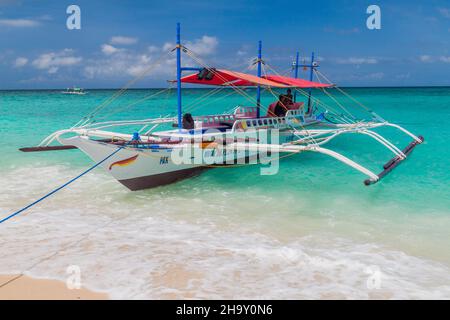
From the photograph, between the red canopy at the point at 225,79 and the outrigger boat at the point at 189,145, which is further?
the red canopy at the point at 225,79

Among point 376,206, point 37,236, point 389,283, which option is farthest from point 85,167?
point 389,283

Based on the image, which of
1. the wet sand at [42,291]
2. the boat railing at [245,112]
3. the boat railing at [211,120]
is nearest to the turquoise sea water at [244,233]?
the wet sand at [42,291]

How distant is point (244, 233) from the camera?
655 cm

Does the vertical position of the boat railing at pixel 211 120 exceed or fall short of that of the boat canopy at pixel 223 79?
it falls short

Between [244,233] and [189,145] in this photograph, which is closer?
[244,233]

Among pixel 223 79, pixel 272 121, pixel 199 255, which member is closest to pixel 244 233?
Result: pixel 199 255

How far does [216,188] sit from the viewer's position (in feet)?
30.9

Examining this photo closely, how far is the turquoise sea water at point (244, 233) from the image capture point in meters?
4.87

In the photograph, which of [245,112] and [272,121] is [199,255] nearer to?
[272,121]

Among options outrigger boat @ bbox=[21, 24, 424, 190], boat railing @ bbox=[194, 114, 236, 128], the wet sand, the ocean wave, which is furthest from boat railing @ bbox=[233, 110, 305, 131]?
the wet sand

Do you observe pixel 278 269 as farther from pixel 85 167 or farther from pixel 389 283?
pixel 85 167

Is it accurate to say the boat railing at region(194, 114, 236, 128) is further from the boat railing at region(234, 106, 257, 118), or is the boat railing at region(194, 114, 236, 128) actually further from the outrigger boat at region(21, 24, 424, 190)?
the boat railing at region(234, 106, 257, 118)

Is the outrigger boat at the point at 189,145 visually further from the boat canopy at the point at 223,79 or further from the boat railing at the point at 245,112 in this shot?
the boat railing at the point at 245,112
